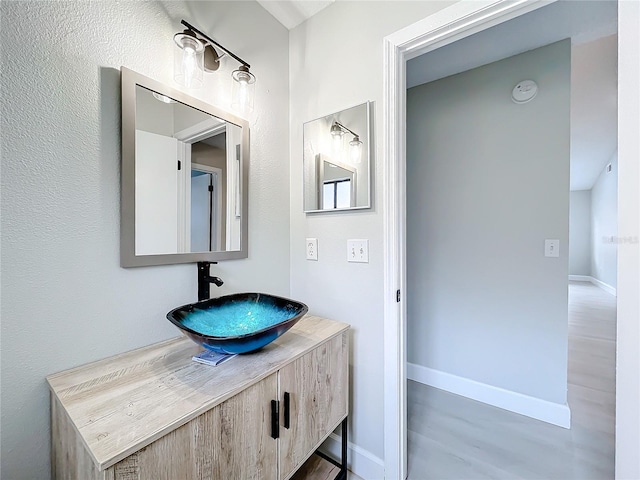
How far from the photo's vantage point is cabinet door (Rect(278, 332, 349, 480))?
935 millimetres

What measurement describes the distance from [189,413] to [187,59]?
1.28 metres

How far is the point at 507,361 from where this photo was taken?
1929 millimetres

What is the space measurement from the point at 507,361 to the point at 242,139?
2.31 metres

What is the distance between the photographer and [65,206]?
85 cm

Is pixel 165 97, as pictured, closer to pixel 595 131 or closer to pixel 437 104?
pixel 437 104

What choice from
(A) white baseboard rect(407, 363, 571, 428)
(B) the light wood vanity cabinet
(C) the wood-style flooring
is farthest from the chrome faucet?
(A) white baseboard rect(407, 363, 571, 428)

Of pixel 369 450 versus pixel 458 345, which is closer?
pixel 369 450

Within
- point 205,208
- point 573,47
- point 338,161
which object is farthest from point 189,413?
point 573,47

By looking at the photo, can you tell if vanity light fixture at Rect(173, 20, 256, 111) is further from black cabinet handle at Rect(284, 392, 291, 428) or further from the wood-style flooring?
the wood-style flooring

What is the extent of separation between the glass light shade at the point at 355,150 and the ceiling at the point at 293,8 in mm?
→ 797

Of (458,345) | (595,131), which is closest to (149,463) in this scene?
(458,345)

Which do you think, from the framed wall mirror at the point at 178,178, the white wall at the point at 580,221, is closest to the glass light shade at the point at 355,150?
the framed wall mirror at the point at 178,178

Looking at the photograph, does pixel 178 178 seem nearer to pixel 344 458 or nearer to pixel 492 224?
pixel 344 458

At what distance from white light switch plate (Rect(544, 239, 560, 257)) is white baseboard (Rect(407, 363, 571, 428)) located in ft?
3.20
